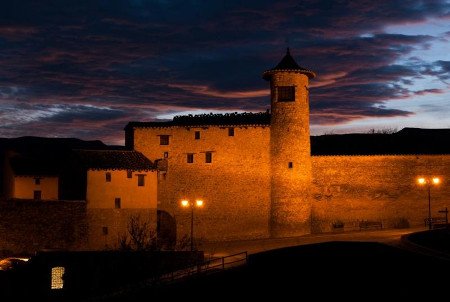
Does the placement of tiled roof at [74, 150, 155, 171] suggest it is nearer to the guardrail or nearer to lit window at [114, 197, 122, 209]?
lit window at [114, 197, 122, 209]

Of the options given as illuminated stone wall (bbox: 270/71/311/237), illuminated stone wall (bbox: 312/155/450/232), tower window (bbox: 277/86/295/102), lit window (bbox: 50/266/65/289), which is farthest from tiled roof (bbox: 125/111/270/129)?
lit window (bbox: 50/266/65/289)

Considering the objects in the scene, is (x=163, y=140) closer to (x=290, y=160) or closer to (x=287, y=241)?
(x=290, y=160)

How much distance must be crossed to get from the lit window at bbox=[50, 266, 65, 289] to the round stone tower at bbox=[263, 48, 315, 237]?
16.4 meters

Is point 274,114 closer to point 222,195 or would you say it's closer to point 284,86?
point 284,86

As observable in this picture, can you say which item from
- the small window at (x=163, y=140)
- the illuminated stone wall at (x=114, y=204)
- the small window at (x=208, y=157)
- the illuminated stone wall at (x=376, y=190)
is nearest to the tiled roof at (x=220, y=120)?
the small window at (x=163, y=140)

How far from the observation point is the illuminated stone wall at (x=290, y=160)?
46.5 meters

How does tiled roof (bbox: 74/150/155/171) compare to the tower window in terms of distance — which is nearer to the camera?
tiled roof (bbox: 74/150/155/171)

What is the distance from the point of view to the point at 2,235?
40.2 metres

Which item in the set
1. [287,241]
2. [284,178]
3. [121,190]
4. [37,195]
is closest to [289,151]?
[284,178]

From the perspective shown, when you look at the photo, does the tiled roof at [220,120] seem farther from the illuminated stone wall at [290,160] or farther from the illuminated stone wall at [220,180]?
the illuminated stone wall at [290,160]

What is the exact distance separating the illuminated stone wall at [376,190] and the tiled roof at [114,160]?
12.3 m

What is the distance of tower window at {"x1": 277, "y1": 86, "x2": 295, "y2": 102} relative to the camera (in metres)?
47.2

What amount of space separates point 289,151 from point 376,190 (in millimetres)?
6720

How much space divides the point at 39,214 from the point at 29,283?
269 inches
